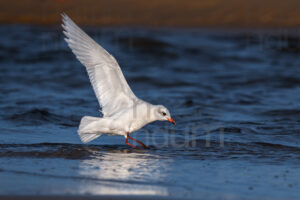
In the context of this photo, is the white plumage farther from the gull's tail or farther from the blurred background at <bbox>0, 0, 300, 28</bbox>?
the blurred background at <bbox>0, 0, 300, 28</bbox>

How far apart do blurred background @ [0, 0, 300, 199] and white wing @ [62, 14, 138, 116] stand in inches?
24.9

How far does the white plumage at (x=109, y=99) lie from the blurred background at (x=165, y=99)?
0.33m

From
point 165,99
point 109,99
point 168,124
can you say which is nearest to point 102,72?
point 109,99

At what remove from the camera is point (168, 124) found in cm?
939

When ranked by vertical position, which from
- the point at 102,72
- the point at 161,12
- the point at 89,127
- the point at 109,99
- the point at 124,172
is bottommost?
the point at 124,172

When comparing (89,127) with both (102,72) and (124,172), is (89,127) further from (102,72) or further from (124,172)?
(124,172)

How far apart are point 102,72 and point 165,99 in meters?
4.55

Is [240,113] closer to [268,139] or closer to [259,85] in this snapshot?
[268,139]

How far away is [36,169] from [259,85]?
875cm

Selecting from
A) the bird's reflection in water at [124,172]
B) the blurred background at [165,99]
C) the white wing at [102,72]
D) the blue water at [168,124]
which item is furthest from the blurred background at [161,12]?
the bird's reflection in water at [124,172]

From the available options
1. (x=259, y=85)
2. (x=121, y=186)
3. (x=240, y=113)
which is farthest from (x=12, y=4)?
(x=121, y=186)

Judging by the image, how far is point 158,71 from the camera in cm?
1559

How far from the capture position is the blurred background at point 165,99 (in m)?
5.59

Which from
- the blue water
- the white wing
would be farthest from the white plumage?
the blue water
